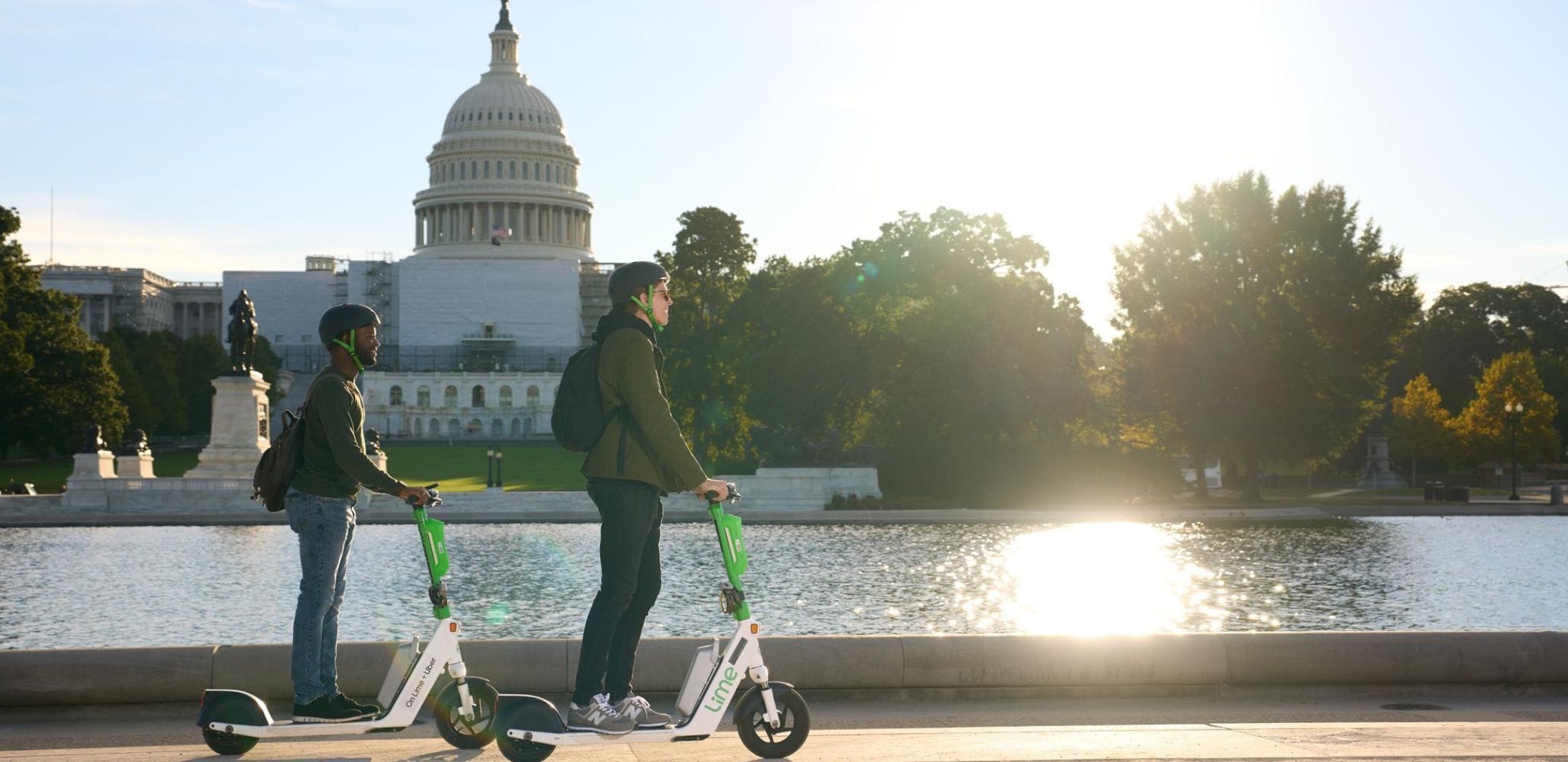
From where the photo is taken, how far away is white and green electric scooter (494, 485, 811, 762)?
25.7 ft

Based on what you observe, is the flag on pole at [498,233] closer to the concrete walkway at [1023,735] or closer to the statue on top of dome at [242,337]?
the statue on top of dome at [242,337]

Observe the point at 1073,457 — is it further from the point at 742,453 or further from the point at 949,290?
the point at 742,453

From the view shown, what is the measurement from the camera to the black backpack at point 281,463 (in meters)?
8.55

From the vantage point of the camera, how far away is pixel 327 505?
337 inches

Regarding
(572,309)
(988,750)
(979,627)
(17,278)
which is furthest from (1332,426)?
(572,309)

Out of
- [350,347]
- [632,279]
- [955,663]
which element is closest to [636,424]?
[632,279]

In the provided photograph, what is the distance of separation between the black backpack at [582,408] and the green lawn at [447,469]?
4587 cm

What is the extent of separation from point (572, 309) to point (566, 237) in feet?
25.0

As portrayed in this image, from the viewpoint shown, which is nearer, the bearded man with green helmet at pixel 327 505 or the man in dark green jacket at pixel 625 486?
the man in dark green jacket at pixel 625 486

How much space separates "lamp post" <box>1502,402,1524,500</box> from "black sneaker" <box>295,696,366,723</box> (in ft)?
176

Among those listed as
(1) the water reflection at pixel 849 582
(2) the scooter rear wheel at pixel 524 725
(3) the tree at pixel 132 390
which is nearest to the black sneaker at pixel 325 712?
(2) the scooter rear wheel at pixel 524 725

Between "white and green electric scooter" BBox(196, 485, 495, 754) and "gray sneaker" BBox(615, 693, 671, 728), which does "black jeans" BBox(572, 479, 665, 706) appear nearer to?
"gray sneaker" BBox(615, 693, 671, 728)

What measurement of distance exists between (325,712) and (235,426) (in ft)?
158

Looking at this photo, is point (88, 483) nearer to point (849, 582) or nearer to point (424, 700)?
point (849, 582)
